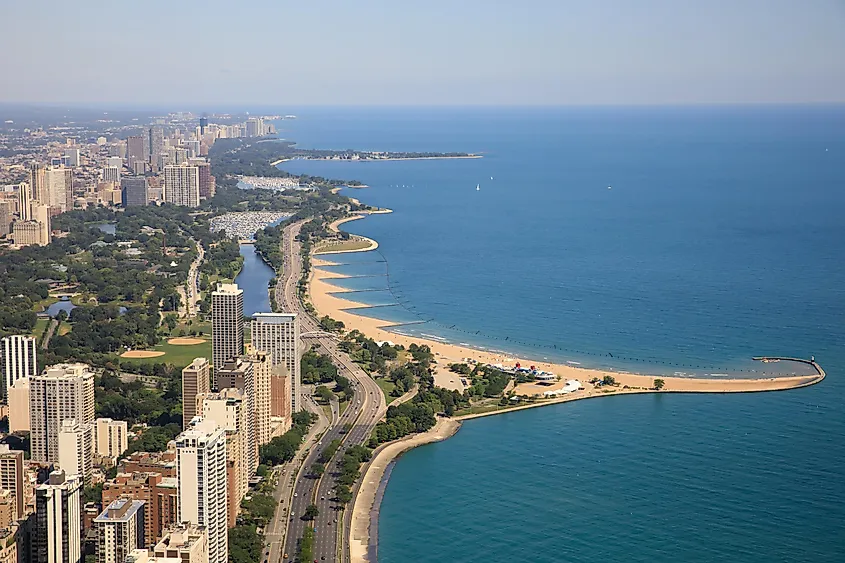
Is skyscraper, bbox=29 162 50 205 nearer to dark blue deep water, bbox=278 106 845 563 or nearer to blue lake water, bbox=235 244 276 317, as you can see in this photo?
blue lake water, bbox=235 244 276 317

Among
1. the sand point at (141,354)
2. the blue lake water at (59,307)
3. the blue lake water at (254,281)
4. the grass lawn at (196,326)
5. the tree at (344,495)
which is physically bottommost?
the blue lake water at (59,307)

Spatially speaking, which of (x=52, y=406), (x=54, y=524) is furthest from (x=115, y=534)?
(x=52, y=406)

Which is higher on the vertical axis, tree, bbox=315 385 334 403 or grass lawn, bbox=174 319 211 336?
tree, bbox=315 385 334 403

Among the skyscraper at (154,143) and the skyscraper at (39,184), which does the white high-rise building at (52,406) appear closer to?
the skyscraper at (39,184)

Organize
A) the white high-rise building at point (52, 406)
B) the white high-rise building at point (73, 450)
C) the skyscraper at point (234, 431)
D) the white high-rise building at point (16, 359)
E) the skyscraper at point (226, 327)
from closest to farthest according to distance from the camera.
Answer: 1. the skyscraper at point (234, 431)
2. the white high-rise building at point (73, 450)
3. the white high-rise building at point (52, 406)
4. the white high-rise building at point (16, 359)
5. the skyscraper at point (226, 327)

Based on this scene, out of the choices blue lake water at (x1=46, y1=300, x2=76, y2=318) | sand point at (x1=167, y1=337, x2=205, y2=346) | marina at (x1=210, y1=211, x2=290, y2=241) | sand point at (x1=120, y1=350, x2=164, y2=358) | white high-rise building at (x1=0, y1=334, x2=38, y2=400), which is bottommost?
blue lake water at (x1=46, y1=300, x2=76, y2=318)

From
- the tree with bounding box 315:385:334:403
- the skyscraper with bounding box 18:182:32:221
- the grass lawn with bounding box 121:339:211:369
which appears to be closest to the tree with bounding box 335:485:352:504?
the tree with bounding box 315:385:334:403

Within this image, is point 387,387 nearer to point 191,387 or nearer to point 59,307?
point 191,387

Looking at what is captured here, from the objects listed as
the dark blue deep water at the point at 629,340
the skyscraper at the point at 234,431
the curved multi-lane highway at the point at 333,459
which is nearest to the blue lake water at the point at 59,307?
the curved multi-lane highway at the point at 333,459
